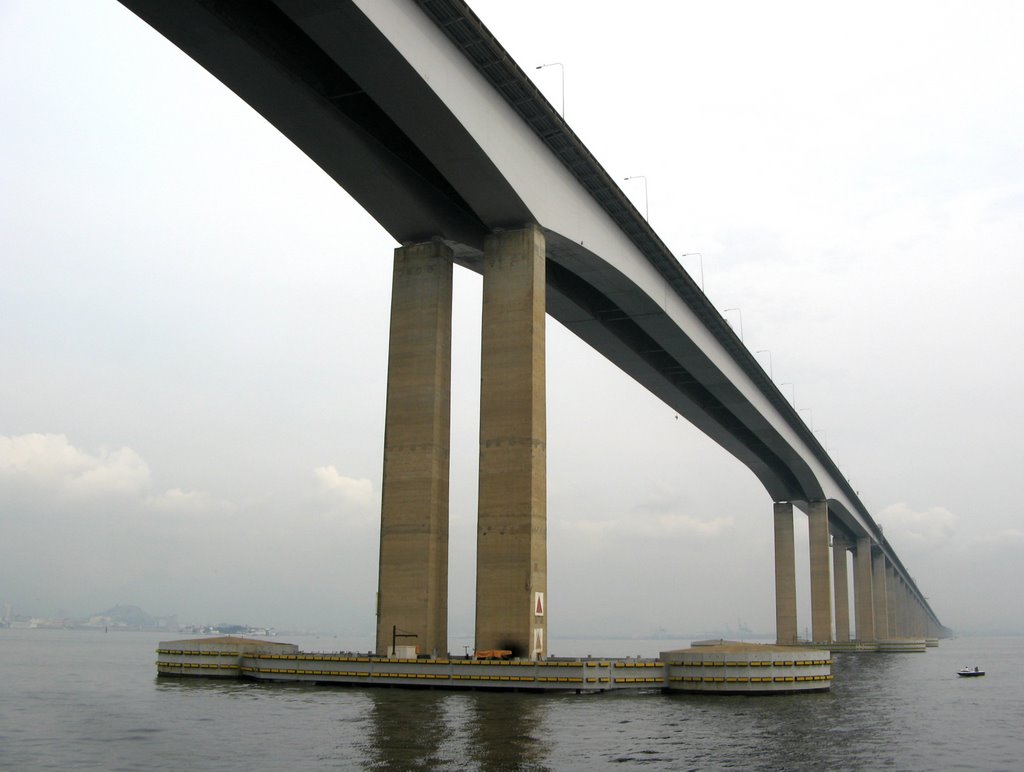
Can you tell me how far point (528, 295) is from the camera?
45.6 meters

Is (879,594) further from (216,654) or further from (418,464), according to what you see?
(216,654)

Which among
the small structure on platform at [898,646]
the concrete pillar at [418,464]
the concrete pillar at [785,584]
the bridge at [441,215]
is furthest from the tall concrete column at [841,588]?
the concrete pillar at [418,464]

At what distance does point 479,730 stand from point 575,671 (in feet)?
42.7

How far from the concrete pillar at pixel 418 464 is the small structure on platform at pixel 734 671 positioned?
10.6 m

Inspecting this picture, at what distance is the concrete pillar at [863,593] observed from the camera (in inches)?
5837

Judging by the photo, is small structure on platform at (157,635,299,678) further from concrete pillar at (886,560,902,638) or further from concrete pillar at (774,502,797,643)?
concrete pillar at (886,560,902,638)

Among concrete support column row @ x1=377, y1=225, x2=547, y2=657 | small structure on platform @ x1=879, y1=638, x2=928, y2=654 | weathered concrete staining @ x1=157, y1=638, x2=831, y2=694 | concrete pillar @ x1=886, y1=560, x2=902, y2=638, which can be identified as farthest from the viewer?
concrete pillar @ x1=886, y1=560, x2=902, y2=638

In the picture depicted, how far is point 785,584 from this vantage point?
120 meters

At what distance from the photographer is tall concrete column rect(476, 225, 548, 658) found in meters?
43.2

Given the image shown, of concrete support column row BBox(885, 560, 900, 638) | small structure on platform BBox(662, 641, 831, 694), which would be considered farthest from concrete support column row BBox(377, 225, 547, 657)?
concrete support column row BBox(885, 560, 900, 638)

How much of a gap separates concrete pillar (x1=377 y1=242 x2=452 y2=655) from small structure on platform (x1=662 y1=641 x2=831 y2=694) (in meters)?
10.6

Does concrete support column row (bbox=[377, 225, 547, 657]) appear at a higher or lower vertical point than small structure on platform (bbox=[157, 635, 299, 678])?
higher

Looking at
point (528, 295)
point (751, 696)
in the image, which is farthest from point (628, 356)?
point (751, 696)

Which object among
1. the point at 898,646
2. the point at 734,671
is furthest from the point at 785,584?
the point at 734,671
